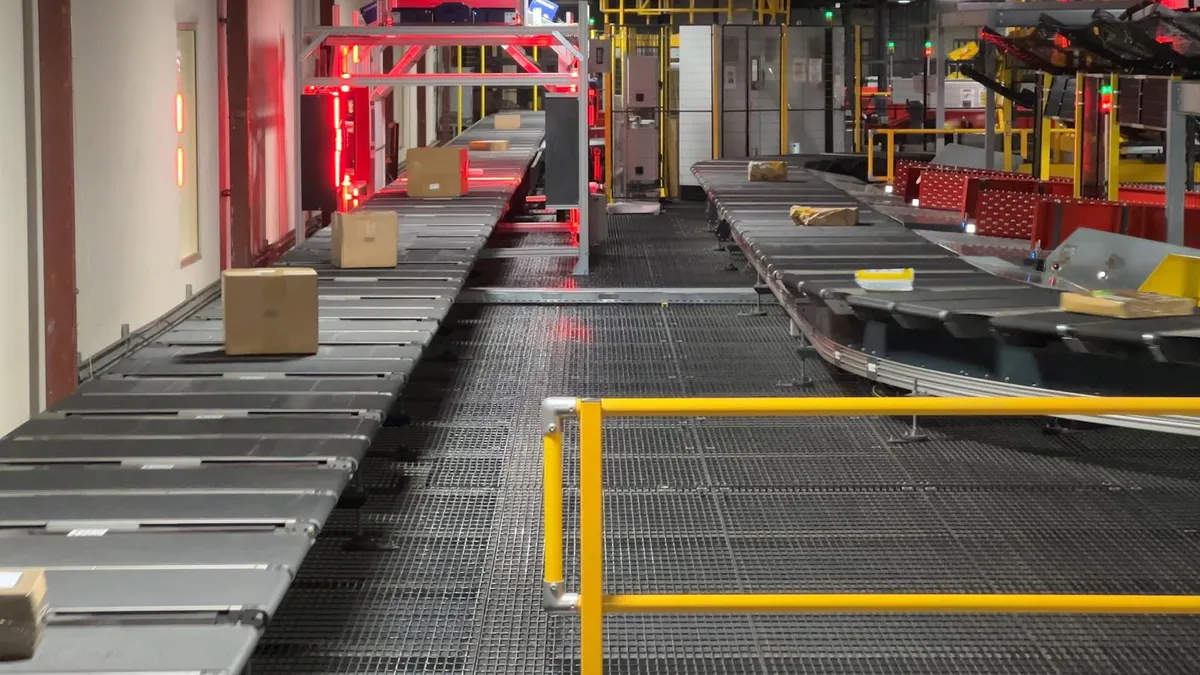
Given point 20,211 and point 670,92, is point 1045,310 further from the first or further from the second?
point 670,92

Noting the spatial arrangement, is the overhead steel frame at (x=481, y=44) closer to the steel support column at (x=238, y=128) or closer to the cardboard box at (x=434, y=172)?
the steel support column at (x=238, y=128)

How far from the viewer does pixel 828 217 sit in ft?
33.2

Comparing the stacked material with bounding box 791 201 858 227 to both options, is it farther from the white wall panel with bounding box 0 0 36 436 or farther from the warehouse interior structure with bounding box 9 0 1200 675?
the white wall panel with bounding box 0 0 36 436

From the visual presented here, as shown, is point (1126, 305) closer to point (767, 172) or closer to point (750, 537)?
point (750, 537)

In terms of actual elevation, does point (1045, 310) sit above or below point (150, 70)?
below

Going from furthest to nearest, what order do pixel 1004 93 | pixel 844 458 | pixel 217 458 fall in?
1. pixel 1004 93
2. pixel 844 458
3. pixel 217 458

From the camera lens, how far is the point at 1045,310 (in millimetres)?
6496

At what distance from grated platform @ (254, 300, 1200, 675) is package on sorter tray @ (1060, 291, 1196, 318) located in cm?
62

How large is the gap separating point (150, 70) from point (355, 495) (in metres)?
4.78

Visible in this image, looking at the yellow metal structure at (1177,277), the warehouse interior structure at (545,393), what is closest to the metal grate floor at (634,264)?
the warehouse interior structure at (545,393)

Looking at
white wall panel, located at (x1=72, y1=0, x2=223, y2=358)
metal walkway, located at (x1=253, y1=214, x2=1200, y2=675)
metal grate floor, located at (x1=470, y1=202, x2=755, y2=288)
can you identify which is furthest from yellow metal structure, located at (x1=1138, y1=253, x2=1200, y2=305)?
white wall panel, located at (x1=72, y1=0, x2=223, y2=358)

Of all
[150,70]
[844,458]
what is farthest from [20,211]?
[844,458]

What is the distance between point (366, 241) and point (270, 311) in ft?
8.10

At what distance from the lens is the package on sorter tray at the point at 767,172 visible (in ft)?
45.0
